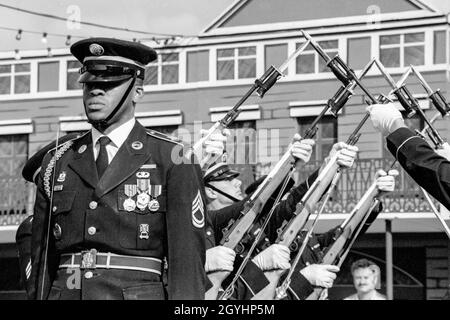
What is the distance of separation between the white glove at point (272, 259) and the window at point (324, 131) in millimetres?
823

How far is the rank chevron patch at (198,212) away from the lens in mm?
3194

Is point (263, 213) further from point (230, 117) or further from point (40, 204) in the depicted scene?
point (40, 204)

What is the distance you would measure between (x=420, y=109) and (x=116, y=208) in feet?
6.83

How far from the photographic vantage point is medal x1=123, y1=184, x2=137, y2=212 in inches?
126

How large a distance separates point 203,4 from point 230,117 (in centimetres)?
116

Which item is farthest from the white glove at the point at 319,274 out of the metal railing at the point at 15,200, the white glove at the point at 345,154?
the metal railing at the point at 15,200

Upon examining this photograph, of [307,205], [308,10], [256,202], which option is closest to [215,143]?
[256,202]

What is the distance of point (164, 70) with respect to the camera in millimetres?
6016

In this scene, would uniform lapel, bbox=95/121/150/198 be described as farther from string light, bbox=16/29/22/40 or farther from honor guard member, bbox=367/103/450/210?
string light, bbox=16/29/22/40

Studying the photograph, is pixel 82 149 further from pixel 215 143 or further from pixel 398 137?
pixel 215 143

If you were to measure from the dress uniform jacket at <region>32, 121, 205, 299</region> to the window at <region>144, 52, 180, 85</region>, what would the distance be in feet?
8.69

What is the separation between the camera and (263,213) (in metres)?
5.13

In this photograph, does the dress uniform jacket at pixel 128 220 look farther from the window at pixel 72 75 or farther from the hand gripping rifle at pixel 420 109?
the window at pixel 72 75

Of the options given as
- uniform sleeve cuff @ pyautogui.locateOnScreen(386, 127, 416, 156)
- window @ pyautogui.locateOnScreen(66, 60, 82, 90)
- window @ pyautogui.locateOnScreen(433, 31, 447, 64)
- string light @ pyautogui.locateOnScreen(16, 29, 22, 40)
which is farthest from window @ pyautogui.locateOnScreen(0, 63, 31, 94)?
uniform sleeve cuff @ pyautogui.locateOnScreen(386, 127, 416, 156)
